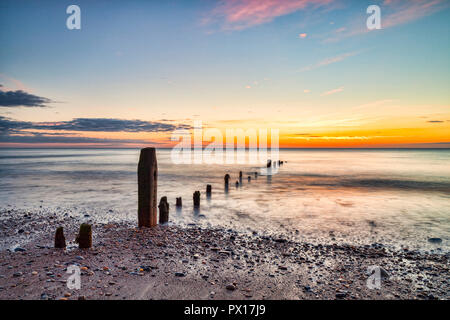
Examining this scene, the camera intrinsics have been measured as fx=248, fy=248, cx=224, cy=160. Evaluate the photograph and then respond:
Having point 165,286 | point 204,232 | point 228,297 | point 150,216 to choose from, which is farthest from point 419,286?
point 150,216

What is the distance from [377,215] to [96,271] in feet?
43.1

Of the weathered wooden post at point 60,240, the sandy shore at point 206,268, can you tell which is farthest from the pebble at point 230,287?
the weathered wooden post at point 60,240

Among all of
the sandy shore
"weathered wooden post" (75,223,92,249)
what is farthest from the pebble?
"weathered wooden post" (75,223,92,249)

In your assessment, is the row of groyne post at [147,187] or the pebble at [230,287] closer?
the pebble at [230,287]

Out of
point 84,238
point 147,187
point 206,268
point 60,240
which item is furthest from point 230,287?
point 60,240

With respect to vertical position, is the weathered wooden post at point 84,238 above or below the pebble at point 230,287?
above

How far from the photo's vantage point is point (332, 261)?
661 centimetres

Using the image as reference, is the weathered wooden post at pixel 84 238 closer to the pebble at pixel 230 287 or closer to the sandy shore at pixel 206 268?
the sandy shore at pixel 206 268

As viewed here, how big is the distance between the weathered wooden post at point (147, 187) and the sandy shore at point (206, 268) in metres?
0.45

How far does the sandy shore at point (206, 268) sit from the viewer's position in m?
4.81

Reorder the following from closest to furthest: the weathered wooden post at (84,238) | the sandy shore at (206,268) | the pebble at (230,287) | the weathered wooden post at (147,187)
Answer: the sandy shore at (206,268) → the pebble at (230,287) → the weathered wooden post at (84,238) → the weathered wooden post at (147,187)

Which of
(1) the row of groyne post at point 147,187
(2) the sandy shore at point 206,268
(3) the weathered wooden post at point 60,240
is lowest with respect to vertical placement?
(2) the sandy shore at point 206,268

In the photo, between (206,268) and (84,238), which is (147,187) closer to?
(84,238)
